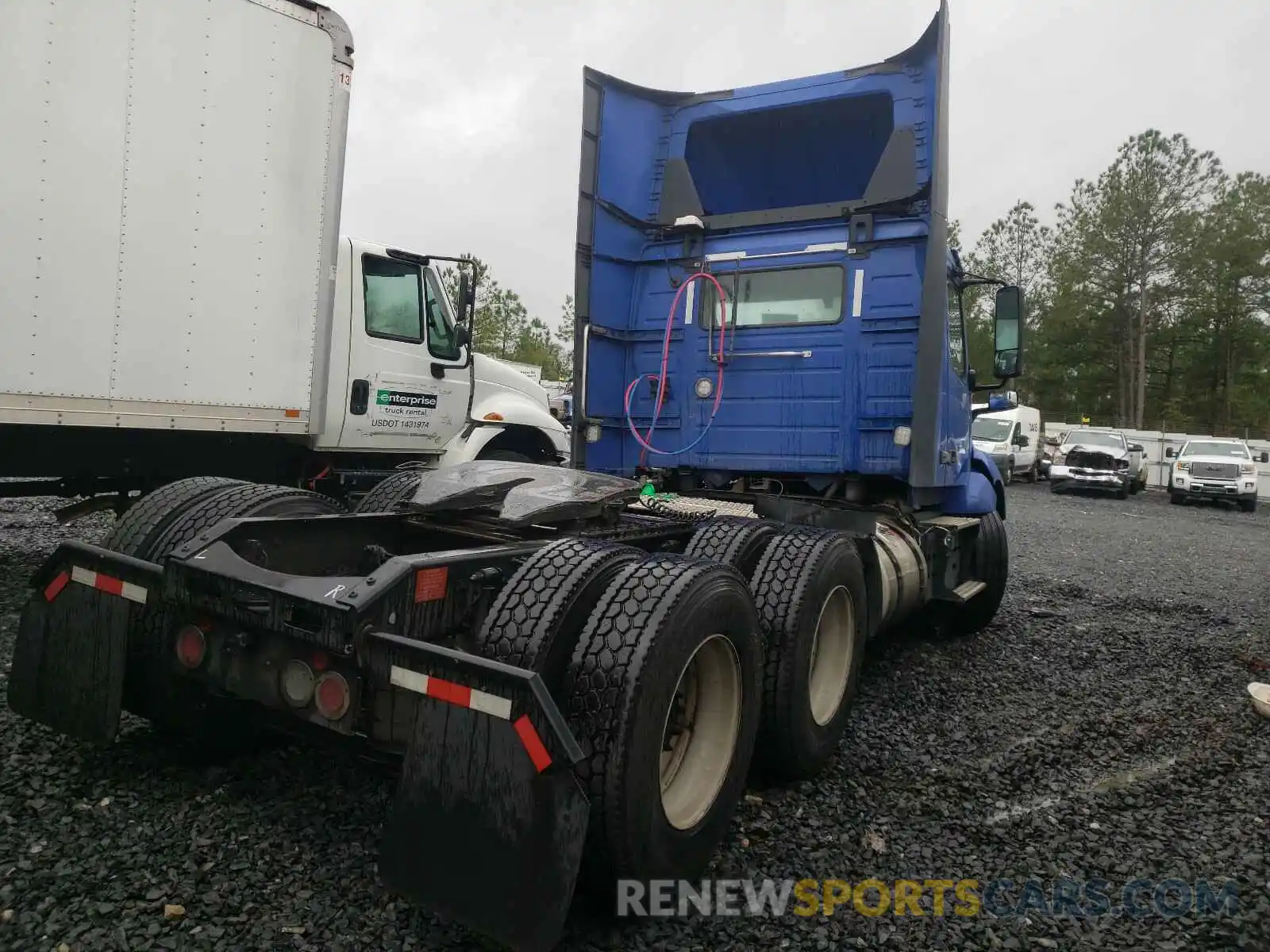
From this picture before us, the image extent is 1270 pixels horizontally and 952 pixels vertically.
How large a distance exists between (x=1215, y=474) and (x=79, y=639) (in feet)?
81.8

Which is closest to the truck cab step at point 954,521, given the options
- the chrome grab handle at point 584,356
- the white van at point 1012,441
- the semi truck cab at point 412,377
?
the chrome grab handle at point 584,356

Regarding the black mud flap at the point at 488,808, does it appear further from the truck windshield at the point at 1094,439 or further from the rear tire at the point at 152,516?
the truck windshield at the point at 1094,439

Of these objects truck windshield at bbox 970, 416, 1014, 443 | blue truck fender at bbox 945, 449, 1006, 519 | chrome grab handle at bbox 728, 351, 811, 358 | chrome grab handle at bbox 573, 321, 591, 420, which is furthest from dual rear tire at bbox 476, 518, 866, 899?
truck windshield at bbox 970, 416, 1014, 443

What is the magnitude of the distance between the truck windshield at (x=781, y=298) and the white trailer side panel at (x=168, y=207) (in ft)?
9.46

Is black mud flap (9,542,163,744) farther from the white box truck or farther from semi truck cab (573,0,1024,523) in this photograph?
semi truck cab (573,0,1024,523)

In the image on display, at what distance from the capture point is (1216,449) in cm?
2225

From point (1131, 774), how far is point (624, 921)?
255cm

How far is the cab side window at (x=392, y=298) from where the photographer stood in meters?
6.92

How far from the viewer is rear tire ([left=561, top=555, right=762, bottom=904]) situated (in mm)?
2146

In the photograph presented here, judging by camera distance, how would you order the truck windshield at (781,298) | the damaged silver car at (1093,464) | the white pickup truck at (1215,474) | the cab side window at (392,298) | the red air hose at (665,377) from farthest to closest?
the damaged silver car at (1093,464) < the white pickup truck at (1215,474) < the cab side window at (392,298) < the red air hose at (665,377) < the truck windshield at (781,298)

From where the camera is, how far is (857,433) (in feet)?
15.9

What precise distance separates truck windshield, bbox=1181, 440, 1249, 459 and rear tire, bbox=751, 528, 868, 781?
22.9 metres

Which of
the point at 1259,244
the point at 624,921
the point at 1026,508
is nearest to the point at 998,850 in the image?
the point at 624,921

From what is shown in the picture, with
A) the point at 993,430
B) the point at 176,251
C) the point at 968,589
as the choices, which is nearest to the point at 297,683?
the point at 176,251
